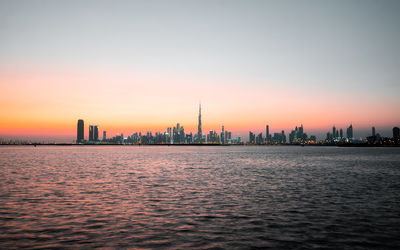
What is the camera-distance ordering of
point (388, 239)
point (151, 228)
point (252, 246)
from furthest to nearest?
point (151, 228) < point (388, 239) < point (252, 246)

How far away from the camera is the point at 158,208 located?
25.2 meters

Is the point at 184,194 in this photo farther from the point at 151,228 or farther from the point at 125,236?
the point at 125,236

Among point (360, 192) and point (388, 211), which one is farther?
point (360, 192)

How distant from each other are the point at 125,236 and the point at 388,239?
13132mm

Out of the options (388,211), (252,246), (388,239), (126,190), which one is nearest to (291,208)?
(388,211)

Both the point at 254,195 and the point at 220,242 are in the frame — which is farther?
the point at 254,195

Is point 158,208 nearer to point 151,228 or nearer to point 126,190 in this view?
point 151,228

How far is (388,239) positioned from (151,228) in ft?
40.2

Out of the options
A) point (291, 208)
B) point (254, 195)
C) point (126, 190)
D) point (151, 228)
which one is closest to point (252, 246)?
point (151, 228)

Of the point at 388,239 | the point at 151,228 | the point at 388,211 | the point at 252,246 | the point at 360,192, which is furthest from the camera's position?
the point at 360,192

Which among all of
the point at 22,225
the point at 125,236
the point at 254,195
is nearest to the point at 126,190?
the point at 254,195

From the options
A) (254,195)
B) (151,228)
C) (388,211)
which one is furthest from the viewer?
(254,195)

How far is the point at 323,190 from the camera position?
3588 cm

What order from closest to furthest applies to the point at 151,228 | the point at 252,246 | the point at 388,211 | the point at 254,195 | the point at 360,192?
the point at 252,246
the point at 151,228
the point at 388,211
the point at 254,195
the point at 360,192
